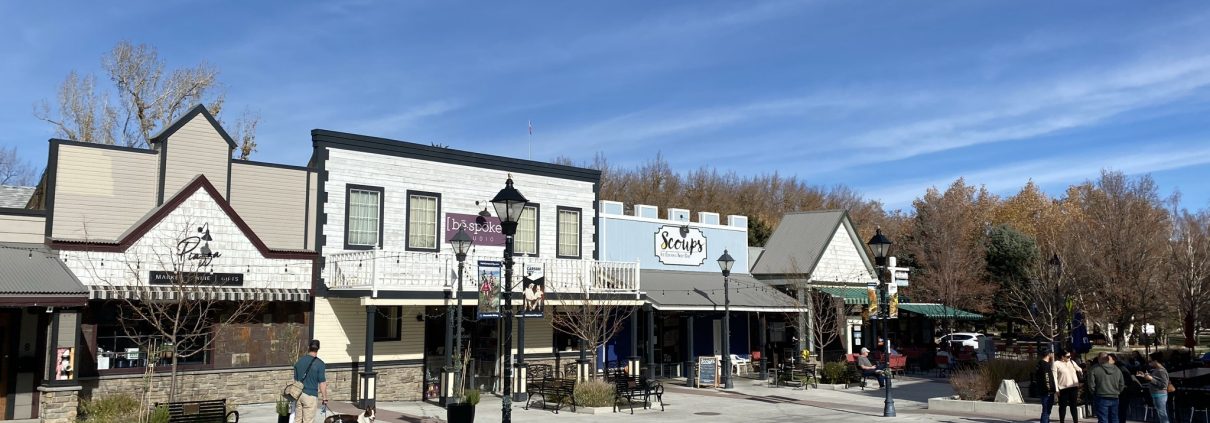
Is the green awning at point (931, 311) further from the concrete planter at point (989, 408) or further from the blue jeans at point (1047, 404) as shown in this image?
the blue jeans at point (1047, 404)

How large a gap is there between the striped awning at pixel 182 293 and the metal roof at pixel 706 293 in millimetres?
10627

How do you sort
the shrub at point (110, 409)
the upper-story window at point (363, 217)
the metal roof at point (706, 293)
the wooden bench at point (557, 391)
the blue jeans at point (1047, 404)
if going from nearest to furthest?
the shrub at point (110, 409) < the blue jeans at point (1047, 404) < the wooden bench at point (557, 391) < the upper-story window at point (363, 217) < the metal roof at point (706, 293)

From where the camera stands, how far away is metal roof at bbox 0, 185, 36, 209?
19.9 meters

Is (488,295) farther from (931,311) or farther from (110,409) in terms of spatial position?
(931,311)

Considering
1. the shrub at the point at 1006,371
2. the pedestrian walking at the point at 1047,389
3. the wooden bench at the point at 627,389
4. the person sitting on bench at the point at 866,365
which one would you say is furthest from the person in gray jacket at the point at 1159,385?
the wooden bench at the point at 627,389

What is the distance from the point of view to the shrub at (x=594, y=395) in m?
20.3

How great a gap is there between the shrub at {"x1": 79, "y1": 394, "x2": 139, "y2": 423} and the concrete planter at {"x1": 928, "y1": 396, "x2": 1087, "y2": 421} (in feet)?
54.2

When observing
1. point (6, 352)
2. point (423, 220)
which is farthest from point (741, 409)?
point (6, 352)

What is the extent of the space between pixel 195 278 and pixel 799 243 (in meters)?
22.2

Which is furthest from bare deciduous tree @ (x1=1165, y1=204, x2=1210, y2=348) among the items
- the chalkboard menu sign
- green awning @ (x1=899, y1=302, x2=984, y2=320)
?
the chalkboard menu sign

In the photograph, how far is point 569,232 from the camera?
2675 centimetres

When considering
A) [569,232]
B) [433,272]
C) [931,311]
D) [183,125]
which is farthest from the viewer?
[931,311]

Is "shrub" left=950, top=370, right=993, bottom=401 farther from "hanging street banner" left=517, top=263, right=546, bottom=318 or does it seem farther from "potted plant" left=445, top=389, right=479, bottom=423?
"potted plant" left=445, top=389, right=479, bottom=423

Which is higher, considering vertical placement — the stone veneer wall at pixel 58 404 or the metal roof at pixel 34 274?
the metal roof at pixel 34 274
